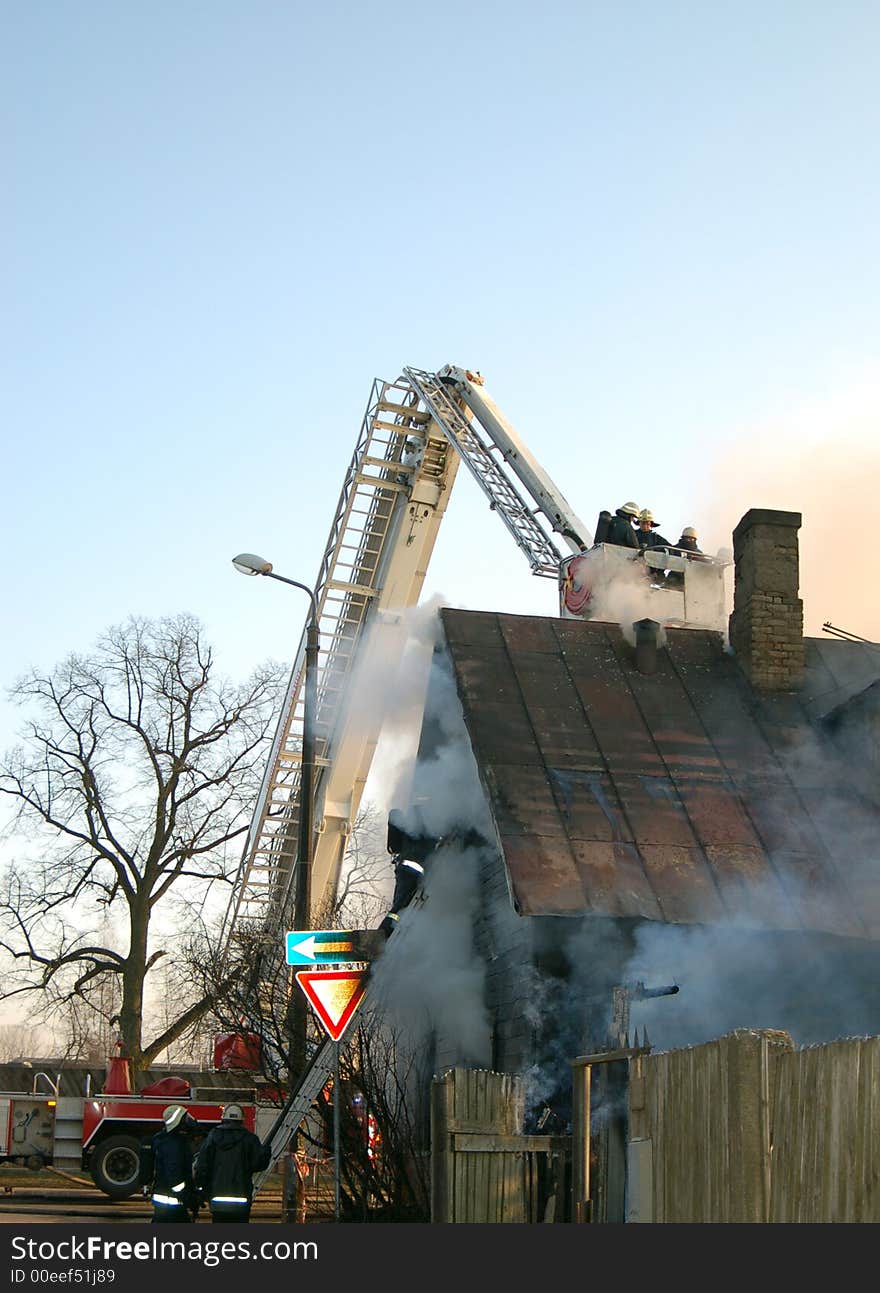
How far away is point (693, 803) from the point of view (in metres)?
14.3

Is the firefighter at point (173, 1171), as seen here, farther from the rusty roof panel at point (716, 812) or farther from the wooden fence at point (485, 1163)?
the rusty roof panel at point (716, 812)

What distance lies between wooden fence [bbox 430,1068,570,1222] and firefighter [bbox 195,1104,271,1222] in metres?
1.23

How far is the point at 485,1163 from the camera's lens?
10.2 metres

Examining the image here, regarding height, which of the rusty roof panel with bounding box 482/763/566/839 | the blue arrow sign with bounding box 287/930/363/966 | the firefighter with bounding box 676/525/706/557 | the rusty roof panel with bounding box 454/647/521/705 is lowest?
the blue arrow sign with bounding box 287/930/363/966

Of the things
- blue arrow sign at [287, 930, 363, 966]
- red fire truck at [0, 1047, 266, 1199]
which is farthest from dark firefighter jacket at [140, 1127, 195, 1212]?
red fire truck at [0, 1047, 266, 1199]

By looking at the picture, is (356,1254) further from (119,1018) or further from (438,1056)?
(119,1018)

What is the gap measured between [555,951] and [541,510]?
1095 centimetres

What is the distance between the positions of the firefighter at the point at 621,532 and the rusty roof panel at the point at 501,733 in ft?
21.1

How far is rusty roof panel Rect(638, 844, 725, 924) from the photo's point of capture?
1288cm

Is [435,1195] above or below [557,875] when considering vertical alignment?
below

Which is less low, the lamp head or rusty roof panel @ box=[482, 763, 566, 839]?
the lamp head

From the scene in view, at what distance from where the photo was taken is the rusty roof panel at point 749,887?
42.8 feet

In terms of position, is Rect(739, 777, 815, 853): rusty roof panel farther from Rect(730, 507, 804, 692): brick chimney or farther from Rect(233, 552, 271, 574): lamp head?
Rect(233, 552, 271, 574): lamp head

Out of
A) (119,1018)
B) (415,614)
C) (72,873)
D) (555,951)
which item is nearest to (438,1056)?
(555,951)
